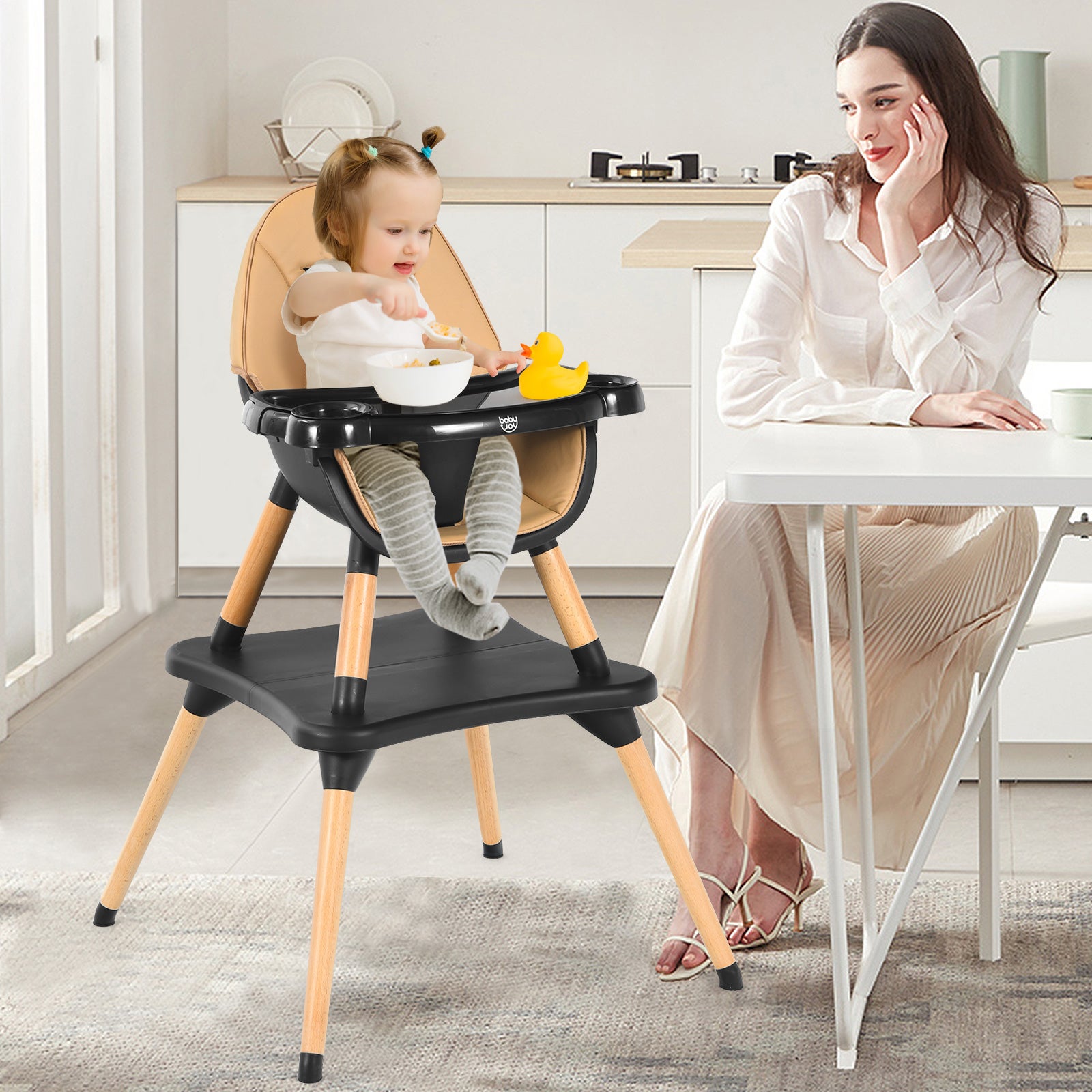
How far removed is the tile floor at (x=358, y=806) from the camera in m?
2.37

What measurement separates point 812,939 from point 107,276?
237 cm

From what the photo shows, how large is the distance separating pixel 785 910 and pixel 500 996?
0.40 metres

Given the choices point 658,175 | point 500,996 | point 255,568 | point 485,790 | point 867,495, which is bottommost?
point 500,996

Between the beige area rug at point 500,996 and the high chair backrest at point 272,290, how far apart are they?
2.35 ft

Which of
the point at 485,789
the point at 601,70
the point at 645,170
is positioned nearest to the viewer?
the point at 485,789

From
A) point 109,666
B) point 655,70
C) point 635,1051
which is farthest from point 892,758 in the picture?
point 655,70

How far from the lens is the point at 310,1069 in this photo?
1.70 m

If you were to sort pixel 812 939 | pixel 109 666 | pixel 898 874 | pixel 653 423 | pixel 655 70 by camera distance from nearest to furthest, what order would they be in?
pixel 812 939
pixel 898 874
pixel 109 666
pixel 653 423
pixel 655 70

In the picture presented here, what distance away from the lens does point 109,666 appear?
3.47 meters

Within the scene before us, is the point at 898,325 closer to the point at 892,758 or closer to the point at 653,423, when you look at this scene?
the point at 892,758

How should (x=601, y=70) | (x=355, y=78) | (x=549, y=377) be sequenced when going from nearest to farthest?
1. (x=549, y=377)
2. (x=355, y=78)
3. (x=601, y=70)

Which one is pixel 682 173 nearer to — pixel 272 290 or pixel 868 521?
pixel 868 521

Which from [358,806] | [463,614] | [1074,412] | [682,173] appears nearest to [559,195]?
[682,173]

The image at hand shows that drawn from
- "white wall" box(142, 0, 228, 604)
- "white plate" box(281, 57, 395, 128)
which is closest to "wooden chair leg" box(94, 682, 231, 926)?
"white wall" box(142, 0, 228, 604)
